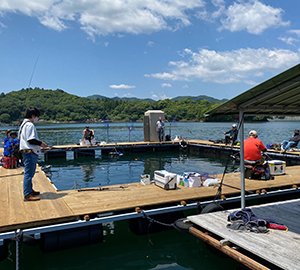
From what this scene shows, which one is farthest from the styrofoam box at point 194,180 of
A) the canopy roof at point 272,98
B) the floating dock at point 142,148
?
the floating dock at point 142,148

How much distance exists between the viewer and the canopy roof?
12.8ft

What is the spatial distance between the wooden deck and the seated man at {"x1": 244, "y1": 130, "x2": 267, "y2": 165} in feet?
2.28

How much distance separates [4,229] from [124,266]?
2067mm

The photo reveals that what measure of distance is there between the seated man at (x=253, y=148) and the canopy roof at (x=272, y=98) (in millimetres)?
1359

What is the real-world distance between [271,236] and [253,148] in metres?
3.25

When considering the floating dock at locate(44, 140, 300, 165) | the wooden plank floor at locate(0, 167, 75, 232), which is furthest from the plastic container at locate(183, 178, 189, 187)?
the floating dock at locate(44, 140, 300, 165)

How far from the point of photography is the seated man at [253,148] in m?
7.28

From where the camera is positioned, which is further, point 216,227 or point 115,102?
point 115,102

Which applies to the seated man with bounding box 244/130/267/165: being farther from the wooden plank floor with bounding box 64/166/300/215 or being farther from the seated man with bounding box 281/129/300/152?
the seated man with bounding box 281/129/300/152

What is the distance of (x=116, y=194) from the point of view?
6.49 meters

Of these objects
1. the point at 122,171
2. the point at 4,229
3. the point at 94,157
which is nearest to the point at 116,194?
the point at 4,229

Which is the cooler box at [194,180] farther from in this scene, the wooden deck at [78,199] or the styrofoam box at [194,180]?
the wooden deck at [78,199]

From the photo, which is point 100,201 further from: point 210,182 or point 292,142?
point 292,142

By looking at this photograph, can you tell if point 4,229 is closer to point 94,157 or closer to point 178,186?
point 178,186
